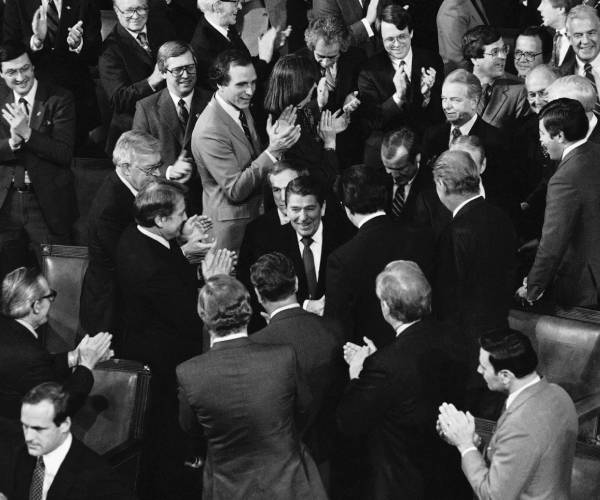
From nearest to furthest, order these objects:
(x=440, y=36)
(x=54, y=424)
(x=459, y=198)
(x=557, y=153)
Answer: (x=54, y=424), (x=459, y=198), (x=557, y=153), (x=440, y=36)

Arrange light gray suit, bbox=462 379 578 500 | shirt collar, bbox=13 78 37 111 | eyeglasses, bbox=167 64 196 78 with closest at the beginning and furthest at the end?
light gray suit, bbox=462 379 578 500 → eyeglasses, bbox=167 64 196 78 → shirt collar, bbox=13 78 37 111

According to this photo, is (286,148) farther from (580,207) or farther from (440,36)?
(440,36)

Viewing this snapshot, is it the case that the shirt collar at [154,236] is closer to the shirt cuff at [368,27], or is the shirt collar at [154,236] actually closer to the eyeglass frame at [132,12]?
the eyeglass frame at [132,12]

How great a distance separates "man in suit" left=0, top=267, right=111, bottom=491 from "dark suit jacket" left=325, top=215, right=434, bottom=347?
904mm

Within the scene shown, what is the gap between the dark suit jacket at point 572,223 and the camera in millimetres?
4531

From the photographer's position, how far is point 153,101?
561 centimetres

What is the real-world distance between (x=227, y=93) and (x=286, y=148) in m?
0.38

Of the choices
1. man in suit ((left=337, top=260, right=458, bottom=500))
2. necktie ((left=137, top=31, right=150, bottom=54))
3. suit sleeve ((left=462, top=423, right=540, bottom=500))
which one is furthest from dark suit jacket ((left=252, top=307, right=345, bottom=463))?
necktie ((left=137, top=31, right=150, bottom=54))

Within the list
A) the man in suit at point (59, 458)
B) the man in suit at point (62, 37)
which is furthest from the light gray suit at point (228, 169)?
the man in suit at point (59, 458)

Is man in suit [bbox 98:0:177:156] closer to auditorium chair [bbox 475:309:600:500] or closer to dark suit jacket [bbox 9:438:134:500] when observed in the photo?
auditorium chair [bbox 475:309:600:500]

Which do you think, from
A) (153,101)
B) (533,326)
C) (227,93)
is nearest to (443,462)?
(533,326)

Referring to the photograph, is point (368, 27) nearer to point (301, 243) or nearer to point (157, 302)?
point (301, 243)

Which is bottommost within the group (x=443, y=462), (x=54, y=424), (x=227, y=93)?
(x=443, y=462)

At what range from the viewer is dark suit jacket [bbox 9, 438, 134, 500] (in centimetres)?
343
